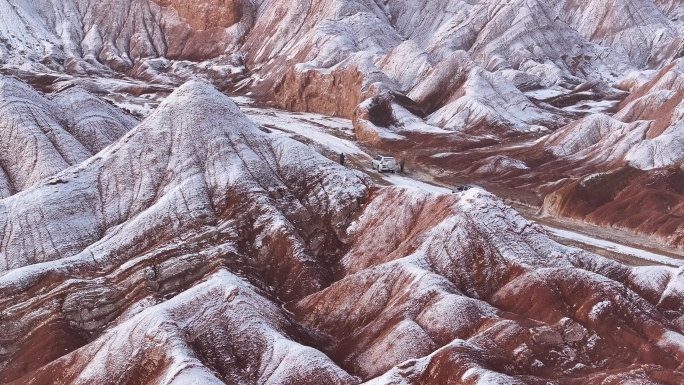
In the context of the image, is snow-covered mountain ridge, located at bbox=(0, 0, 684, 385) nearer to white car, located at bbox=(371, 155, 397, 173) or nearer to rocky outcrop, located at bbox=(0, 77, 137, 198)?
rocky outcrop, located at bbox=(0, 77, 137, 198)

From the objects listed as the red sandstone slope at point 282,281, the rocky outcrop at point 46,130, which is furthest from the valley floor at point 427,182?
the rocky outcrop at point 46,130

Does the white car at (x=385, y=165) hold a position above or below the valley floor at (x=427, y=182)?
above

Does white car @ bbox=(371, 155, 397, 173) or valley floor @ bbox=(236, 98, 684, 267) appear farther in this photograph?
white car @ bbox=(371, 155, 397, 173)

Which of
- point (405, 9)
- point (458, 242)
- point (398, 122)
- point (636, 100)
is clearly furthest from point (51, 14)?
point (458, 242)

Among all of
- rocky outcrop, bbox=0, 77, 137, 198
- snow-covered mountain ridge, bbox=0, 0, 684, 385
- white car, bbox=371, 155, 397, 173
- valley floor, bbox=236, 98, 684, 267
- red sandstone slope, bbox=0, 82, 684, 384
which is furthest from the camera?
A: white car, bbox=371, 155, 397, 173

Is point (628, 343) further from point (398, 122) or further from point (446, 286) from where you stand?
point (398, 122)

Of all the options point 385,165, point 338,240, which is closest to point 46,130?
point 385,165

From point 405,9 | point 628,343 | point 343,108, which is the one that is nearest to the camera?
point 628,343

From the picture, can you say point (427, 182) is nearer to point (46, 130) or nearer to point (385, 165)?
point (385, 165)

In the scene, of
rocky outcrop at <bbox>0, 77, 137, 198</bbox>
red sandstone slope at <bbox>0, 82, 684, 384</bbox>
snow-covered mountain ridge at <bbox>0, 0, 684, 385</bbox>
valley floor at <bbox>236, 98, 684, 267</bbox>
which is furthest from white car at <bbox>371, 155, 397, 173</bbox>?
rocky outcrop at <bbox>0, 77, 137, 198</bbox>

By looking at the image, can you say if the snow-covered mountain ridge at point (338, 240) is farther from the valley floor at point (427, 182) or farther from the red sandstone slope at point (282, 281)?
the valley floor at point (427, 182)

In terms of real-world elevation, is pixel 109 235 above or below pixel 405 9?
below
